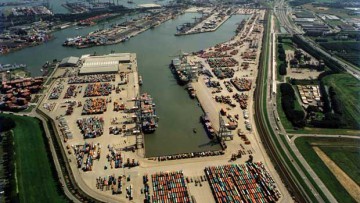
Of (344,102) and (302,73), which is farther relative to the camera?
(302,73)

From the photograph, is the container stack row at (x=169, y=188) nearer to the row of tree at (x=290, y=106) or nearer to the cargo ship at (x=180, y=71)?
the row of tree at (x=290, y=106)

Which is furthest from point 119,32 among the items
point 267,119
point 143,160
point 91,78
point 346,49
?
point 143,160

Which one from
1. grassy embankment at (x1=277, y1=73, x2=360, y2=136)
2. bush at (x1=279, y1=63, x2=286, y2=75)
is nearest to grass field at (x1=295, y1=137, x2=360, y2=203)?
grassy embankment at (x1=277, y1=73, x2=360, y2=136)

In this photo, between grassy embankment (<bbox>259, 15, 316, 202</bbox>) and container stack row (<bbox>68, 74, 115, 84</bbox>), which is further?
container stack row (<bbox>68, 74, 115, 84</bbox>)

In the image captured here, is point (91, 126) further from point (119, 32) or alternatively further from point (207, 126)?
point (119, 32)

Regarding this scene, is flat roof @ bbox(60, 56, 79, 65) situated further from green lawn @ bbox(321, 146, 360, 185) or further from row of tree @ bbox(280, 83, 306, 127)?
green lawn @ bbox(321, 146, 360, 185)

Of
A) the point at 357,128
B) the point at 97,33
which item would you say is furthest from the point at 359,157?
the point at 97,33

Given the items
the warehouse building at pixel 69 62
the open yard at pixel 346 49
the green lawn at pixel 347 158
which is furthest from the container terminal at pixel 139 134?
the open yard at pixel 346 49
